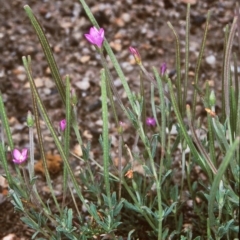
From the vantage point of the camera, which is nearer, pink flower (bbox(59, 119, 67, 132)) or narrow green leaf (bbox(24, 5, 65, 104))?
narrow green leaf (bbox(24, 5, 65, 104))

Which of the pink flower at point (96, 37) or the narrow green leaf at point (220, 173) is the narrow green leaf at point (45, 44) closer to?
the pink flower at point (96, 37)

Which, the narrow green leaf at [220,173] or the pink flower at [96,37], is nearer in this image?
the narrow green leaf at [220,173]

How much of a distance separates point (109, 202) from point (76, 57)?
36.7 inches

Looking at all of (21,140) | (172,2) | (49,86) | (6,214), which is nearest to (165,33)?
(172,2)

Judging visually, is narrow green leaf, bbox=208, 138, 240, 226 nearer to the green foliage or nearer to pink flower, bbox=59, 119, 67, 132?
the green foliage

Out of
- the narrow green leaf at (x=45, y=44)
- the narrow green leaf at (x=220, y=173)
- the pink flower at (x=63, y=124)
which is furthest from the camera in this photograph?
the pink flower at (x=63, y=124)

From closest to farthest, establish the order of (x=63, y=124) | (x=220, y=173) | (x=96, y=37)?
1. (x=220, y=173)
2. (x=96, y=37)
3. (x=63, y=124)

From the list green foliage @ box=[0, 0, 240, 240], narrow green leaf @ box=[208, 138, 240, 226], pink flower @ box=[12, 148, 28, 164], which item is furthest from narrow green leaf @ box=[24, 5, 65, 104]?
narrow green leaf @ box=[208, 138, 240, 226]

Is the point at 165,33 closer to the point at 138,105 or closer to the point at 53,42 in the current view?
the point at 53,42

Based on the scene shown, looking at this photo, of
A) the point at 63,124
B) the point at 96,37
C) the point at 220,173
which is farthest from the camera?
the point at 63,124

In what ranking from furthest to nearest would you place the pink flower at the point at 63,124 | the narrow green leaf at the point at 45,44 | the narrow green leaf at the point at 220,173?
the pink flower at the point at 63,124, the narrow green leaf at the point at 45,44, the narrow green leaf at the point at 220,173

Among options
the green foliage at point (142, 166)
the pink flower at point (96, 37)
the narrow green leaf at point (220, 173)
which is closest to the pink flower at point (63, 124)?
the green foliage at point (142, 166)

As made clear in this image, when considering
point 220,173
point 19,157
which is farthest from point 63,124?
point 220,173

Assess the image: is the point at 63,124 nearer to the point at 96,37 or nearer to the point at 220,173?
the point at 96,37
